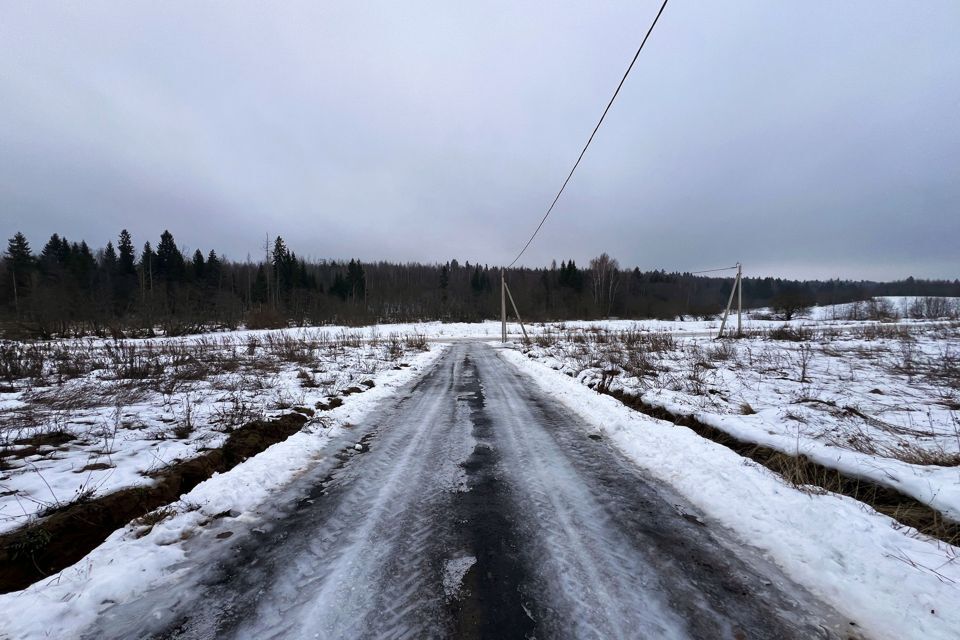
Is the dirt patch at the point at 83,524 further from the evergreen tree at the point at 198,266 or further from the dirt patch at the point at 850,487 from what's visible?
the evergreen tree at the point at 198,266

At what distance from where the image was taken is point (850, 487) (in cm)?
375

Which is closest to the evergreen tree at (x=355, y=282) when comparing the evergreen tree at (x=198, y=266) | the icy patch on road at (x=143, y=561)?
the evergreen tree at (x=198, y=266)

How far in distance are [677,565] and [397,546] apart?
80.4 inches

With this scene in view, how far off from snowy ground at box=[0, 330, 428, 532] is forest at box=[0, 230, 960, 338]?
21330mm

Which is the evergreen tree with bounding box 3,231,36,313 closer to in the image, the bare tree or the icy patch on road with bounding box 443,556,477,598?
the icy patch on road with bounding box 443,556,477,598

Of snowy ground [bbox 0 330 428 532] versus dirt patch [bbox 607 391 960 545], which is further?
snowy ground [bbox 0 330 428 532]

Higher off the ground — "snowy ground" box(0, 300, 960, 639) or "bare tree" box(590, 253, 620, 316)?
"bare tree" box(590, 253, 620, 316)

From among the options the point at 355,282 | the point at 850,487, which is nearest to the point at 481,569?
the point at 850,487

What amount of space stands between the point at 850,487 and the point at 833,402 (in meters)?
4.20

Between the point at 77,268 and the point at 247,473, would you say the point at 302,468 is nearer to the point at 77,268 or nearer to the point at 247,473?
the point at 247,473

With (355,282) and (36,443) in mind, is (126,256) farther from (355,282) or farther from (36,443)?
(36,443)

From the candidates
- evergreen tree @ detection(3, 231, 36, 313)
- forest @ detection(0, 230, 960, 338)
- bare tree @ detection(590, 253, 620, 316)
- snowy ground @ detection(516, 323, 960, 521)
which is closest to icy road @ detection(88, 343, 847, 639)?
snowy ground @ detection(516, 323, 960, 521)

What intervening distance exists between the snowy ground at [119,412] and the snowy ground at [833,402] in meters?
6.70

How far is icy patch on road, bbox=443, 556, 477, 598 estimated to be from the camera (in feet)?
7.54
